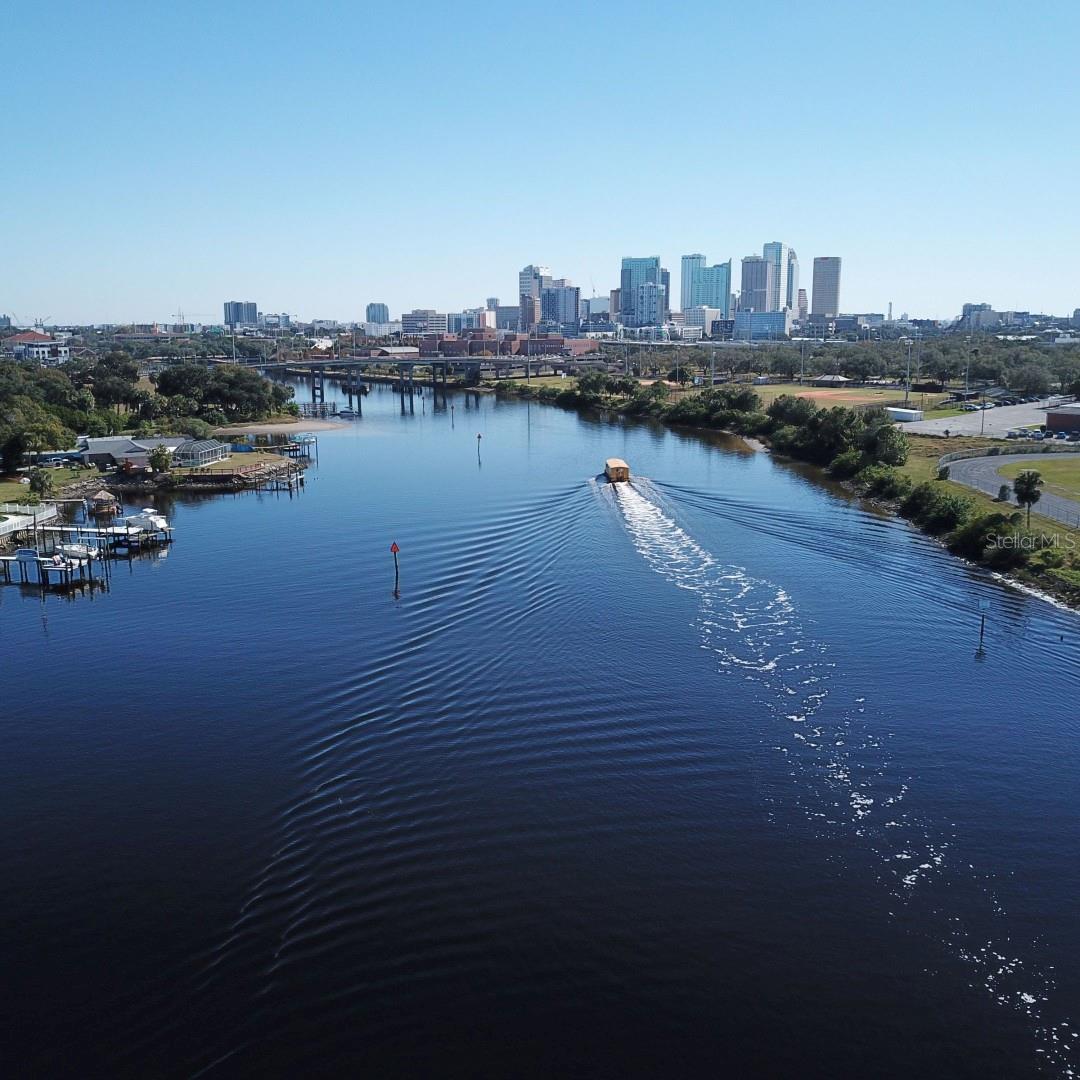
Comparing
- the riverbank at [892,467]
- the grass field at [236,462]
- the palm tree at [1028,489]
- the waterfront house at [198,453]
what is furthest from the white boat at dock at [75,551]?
the palm tree at [1028,489]

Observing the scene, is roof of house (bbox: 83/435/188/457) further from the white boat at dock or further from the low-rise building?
the low-rise building

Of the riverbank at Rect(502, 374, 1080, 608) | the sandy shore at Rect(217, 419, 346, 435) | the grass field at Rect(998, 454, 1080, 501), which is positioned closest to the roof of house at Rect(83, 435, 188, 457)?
the sandy shore at Rect(217, 419, 346, 435)

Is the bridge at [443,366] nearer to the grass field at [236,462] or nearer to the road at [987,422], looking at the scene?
the grass field at [236,462]

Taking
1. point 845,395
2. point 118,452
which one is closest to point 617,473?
point 118,452

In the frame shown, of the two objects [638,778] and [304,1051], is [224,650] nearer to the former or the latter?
[638,778]

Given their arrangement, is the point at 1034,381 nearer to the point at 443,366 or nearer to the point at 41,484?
the point at 41,484

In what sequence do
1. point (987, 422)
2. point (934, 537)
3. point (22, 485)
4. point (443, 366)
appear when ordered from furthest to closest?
point (443, 366)
point (987, 422)
point (22, 485)
point (934, 537)
